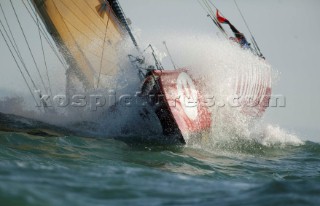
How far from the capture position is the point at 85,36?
13055mm

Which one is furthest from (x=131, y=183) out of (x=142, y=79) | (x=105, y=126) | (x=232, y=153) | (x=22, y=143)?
(x=105, y=126)

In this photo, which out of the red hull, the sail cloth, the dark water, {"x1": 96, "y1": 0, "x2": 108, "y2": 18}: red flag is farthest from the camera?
{"x1": 96, "y1": 0, "x2": 108, "y2": 18}: red flag

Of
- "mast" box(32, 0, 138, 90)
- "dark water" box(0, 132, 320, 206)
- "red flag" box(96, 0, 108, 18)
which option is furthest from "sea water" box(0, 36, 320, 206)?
"red flag" box(96, 0, 108, 18)

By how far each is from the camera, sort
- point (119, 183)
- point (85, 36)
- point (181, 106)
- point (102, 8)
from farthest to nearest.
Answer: point (102, 8) → point (85, 36) → point (181, 106) → point (119, 183)

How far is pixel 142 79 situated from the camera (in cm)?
978

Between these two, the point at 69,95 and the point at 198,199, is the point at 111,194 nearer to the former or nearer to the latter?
the point at 198,199

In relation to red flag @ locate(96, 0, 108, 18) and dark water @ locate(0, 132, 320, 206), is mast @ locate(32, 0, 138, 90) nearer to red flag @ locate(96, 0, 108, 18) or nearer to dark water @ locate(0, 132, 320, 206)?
red flag @ locate(96, 0, 108, 18)

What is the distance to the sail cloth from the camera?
12.8 meters

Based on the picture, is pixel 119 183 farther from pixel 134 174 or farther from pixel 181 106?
pixel 181 106

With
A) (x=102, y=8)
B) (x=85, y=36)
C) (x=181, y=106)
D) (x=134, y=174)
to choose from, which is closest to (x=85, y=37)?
(x=85, y=36)

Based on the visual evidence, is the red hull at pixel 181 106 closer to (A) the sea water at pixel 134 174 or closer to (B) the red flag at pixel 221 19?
(A) the sea water at pixel 134 174

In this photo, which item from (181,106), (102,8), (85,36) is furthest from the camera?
(102,8)

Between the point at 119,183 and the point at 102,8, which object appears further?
the point at 102,8

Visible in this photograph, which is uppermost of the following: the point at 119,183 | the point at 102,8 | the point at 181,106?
the point at 102,8
